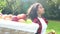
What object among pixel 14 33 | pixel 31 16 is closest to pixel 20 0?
pixel 31 16

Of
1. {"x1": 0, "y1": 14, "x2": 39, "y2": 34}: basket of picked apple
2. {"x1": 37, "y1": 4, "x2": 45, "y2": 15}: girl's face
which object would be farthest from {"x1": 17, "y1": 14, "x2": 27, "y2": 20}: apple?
{"x1": 37, "y1": 4, "x2": 45, "y2": 15}: girl's face

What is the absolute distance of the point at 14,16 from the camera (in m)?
2.15

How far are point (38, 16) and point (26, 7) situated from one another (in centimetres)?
16

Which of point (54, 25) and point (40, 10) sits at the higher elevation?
point (40, 10)

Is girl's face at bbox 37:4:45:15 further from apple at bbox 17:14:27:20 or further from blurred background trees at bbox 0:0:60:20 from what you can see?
apple at bbox 17:14:27:20

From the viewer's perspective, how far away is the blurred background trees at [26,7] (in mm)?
2113

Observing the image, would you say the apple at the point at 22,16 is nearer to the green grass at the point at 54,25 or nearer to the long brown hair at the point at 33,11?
the long brown hair at the point at 33,11

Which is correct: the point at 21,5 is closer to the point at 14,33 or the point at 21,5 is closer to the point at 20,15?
the point at 20,15

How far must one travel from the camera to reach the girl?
212cm

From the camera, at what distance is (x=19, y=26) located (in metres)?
2.14

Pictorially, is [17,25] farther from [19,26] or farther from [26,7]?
[26,7]

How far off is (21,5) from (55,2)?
0.35m

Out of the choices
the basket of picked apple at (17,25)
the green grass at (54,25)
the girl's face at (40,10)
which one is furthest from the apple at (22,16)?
the green grass at (54,25)

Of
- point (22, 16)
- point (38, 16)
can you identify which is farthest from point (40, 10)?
point (22, 16)
